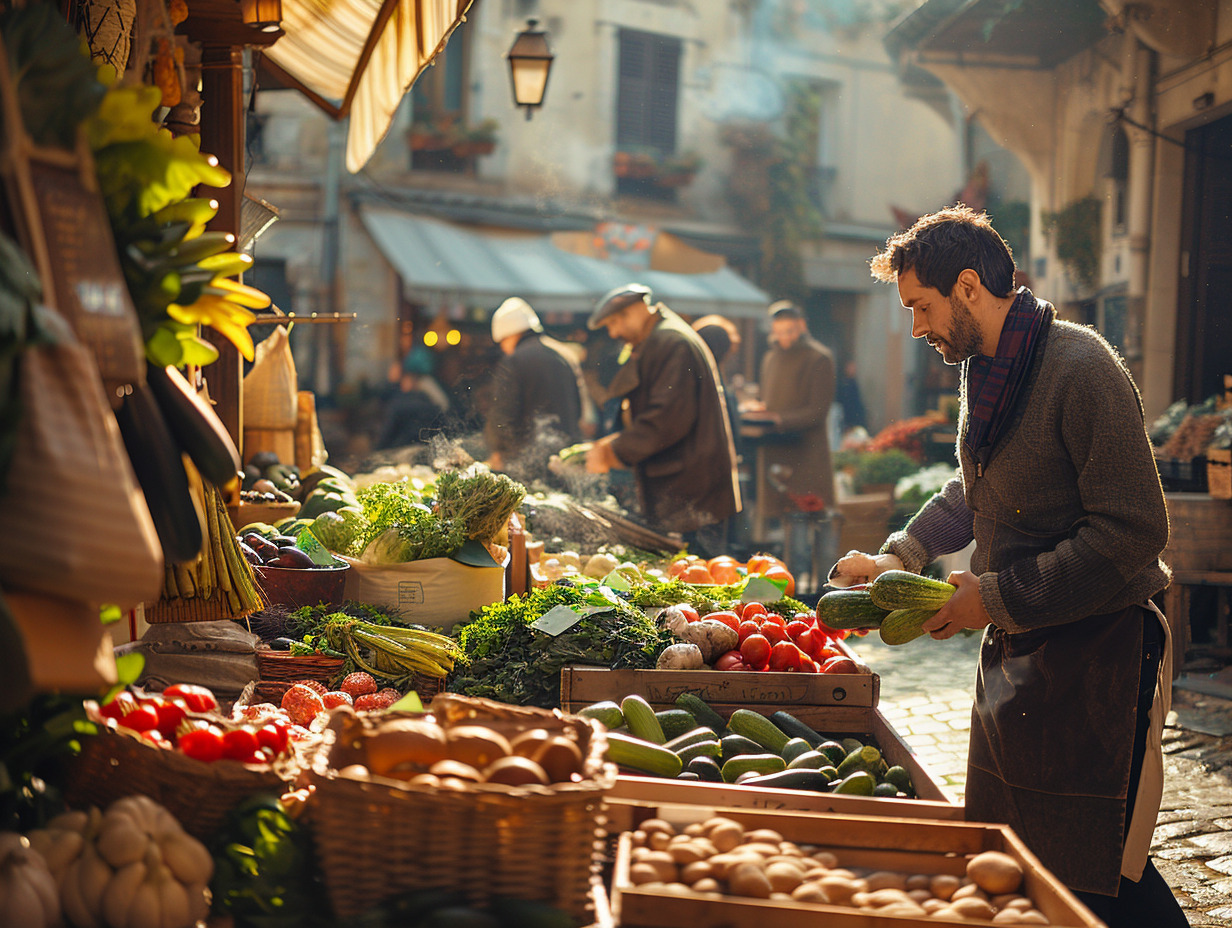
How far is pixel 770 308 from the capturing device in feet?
55.6

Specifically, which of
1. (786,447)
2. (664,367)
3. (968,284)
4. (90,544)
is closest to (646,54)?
(786,447)

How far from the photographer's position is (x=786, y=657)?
3902 mm

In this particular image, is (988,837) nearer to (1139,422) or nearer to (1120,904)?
(1120,904)

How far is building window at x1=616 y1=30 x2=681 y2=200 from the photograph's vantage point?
17359 millimetres

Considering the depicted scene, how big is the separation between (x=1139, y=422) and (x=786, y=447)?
7826 mm

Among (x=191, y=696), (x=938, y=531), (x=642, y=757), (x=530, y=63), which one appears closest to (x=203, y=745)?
(x=191, y=696)

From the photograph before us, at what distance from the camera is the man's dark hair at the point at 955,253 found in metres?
2.79

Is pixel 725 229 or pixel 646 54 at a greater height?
pixel 646 54

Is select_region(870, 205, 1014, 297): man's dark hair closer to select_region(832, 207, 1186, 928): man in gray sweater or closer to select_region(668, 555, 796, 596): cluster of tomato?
select_region(832, 207, 1186, 928): man in gray sweater

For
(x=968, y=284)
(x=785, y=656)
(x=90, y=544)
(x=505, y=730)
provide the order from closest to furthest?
(x=90, y=544), (x=505, y=730), (x=968, y=284), (x=785, y=656)

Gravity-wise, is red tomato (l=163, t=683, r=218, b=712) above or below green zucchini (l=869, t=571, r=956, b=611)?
below

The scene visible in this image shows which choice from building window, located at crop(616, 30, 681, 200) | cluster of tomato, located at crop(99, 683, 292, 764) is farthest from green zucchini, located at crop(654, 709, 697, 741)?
building window, located at crop(616, 30, 681, 200)

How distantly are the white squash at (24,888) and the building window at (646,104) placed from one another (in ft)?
53.8

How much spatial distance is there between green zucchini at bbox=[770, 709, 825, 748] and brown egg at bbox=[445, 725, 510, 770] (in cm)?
176
